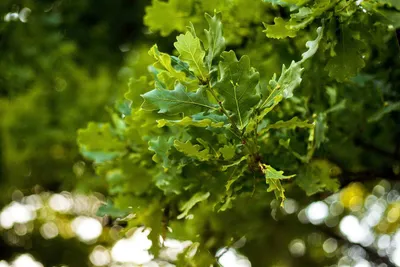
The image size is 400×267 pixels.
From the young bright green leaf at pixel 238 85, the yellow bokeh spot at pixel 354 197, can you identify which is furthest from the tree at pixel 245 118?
the yellow bokeh spot at pixel 354 197

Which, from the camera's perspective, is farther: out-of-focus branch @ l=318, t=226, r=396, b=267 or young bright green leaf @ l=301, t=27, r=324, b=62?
out-of-focus branch @ l=318, t=226, r=396, b=267

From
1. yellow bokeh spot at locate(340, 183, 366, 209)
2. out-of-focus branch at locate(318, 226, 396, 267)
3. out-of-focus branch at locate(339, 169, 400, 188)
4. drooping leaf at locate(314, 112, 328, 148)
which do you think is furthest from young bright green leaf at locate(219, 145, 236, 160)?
yellow bokeh spot at locate(340, 183, 366, 209)

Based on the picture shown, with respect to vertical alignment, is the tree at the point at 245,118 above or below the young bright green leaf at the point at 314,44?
below

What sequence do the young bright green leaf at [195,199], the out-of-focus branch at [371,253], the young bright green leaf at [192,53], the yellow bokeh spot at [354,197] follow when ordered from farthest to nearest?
the yellow bokeh spot at [354,197] → the out-of-focus branch at [371,253] → the young bright green leaf at [195,199] → the young bright green leaf at [192,53]

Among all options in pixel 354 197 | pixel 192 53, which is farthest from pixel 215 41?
pixel 354 197

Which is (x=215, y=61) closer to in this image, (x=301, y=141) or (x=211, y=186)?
(x=211, y=186)

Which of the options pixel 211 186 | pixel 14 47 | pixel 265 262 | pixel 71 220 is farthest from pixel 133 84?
pixel 71 220

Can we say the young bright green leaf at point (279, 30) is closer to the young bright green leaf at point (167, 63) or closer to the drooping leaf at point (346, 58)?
the drooping leaf at point (346, 58)

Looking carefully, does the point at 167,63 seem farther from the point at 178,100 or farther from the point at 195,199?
the point at 195,199

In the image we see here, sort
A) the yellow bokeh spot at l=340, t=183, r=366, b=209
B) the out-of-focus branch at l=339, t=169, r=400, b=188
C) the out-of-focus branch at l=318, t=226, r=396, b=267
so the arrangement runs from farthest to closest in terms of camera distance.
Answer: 1. the yellow bokeh spot at l=340, t=183, r=366, b=209
2. the out-of-focus branch at l=318, t=226, r=396, b=267
3. the out-of-focus branch at l=339, t=169, r=400, b=188

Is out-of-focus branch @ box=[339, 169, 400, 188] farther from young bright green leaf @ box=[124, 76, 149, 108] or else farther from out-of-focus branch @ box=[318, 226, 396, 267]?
young bright green leaf @ box=[124, 76, 149, 108]
